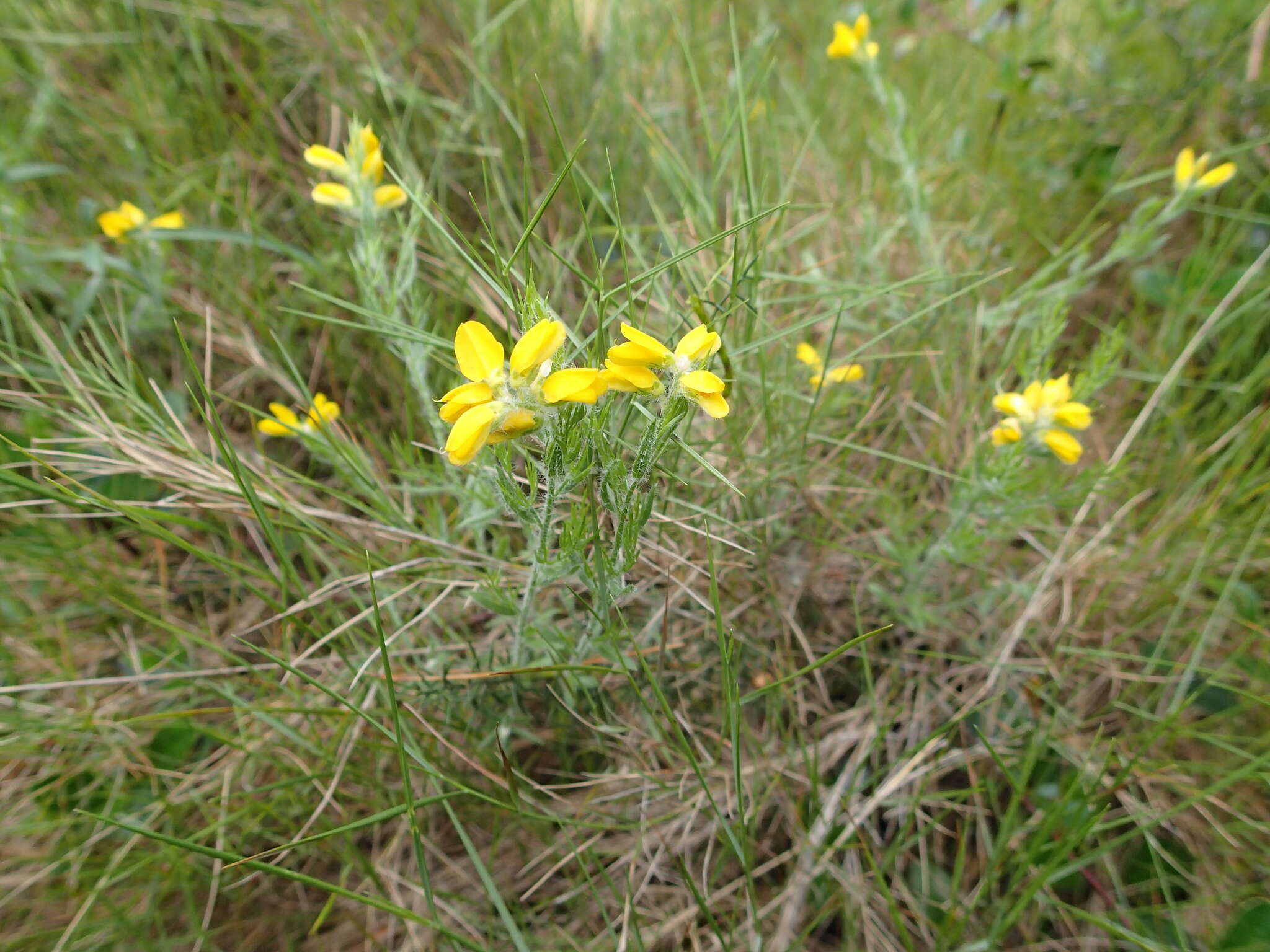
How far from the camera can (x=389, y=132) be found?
192cm

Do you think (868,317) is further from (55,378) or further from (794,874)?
(55,378)

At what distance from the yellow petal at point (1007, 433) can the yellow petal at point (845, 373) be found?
0.27 metres

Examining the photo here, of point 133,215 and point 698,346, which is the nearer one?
point 698,346

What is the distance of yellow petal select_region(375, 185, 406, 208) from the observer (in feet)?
4.46

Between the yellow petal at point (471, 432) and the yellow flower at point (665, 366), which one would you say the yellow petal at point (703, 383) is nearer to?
the yellow flower at point (665, 366)

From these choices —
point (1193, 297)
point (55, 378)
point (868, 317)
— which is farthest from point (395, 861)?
point (1193, 297)

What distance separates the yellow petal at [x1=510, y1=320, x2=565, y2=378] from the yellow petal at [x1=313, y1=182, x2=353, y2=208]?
700mm

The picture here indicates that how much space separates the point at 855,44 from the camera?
1.81 m

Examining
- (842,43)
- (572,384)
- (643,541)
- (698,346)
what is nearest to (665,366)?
(698,346)

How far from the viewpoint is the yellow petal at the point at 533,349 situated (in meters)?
0.79

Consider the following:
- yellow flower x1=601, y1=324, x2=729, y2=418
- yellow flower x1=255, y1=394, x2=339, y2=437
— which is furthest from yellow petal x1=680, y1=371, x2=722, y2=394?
yellow flower x1=255, y1=394, x2=339, y2=437

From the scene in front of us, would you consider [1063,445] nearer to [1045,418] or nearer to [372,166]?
[1045,418]

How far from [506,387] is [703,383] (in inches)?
8.1

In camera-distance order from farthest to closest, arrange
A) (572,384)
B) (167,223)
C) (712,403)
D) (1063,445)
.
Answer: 1. (167,223)
2. (1063,445)
3. (712,403)
4. (572,384)
